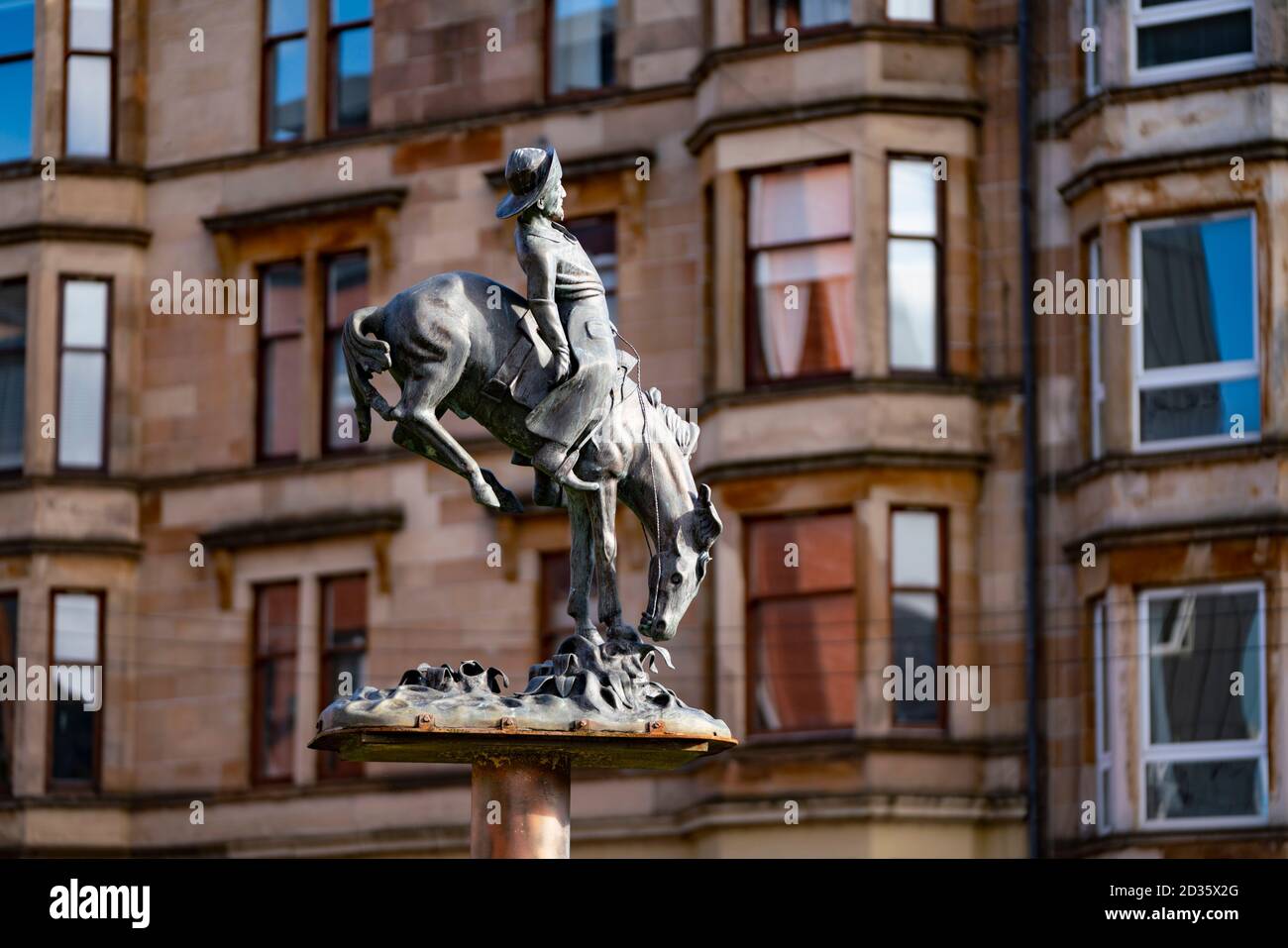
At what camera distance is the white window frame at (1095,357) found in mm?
32094

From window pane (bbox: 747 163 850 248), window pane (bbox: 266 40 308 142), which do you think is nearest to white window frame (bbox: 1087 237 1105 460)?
window pane (bbox: 747 163 850 248)

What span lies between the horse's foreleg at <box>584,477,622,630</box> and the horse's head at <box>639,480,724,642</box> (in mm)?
207

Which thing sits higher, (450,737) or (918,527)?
(918,527)

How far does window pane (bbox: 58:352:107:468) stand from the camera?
124 ft

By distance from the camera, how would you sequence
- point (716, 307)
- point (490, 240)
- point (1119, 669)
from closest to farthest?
point (1119, 669) → point (716, 307) → point (490, 240)

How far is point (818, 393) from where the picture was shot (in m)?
32.7

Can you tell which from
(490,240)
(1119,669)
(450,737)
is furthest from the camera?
(490,240)

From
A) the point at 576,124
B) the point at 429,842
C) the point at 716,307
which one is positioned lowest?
the point at 429,842

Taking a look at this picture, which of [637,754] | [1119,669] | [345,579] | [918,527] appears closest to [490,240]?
[345,579]

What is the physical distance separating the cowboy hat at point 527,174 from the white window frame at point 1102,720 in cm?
1875

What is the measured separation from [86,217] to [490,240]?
19.6 feet

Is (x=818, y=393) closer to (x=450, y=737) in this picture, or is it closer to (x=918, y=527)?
(x=918, y=527)

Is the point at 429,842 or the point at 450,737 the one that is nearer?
the point at 450,737

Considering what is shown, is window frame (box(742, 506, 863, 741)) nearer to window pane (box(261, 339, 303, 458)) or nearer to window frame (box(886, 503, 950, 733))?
window frame (box(886, 503, 950, 733))
